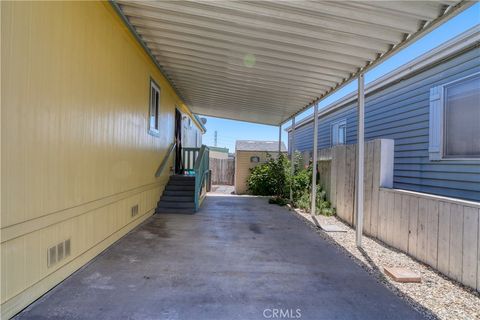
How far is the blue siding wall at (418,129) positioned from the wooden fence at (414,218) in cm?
138

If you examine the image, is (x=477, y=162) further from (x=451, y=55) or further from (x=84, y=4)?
(x=84, y=4)

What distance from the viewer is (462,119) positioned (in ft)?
16.5

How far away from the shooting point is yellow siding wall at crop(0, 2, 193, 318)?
218 centimetres

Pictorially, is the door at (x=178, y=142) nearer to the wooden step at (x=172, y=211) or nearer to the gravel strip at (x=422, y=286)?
the wooden step at (x=172, y=211)

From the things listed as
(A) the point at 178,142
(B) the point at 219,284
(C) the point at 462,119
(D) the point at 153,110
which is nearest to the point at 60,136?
(B) the point at 219,284

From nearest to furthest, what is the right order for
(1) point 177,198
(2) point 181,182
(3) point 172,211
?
(3) point 172,211, (1) point 177,198, (2) point 181,182

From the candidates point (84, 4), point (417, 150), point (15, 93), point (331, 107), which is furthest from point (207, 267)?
point (331, 107)

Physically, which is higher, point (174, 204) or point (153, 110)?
point (153, 110)

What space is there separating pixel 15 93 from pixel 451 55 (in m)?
6.43

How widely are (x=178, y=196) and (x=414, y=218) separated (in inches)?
203

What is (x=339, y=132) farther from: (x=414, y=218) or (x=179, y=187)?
(x=414, y=218)

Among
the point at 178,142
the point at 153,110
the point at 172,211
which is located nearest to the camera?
the point at 153,110

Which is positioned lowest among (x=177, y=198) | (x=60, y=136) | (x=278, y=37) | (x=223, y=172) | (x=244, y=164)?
(x=177, y=198)

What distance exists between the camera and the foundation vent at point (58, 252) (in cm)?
269
